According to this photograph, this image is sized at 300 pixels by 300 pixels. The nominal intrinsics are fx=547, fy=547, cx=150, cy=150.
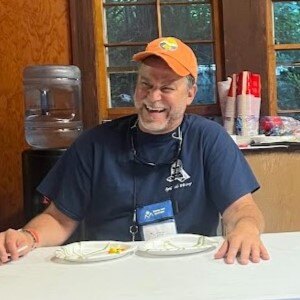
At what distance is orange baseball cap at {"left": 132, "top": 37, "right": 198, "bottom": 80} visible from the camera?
69.1 inches

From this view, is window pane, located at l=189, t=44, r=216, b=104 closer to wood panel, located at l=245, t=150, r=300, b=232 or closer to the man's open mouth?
wood panel, located at l=245, t=150, r=300, b=232

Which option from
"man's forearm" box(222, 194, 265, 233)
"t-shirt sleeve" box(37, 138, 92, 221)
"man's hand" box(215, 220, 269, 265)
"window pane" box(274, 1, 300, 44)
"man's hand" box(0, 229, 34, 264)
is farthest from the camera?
"window pane" box(274, 1, 300, 44)

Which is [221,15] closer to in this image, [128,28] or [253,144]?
[128,28]

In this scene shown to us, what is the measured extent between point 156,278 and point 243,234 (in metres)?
0.34

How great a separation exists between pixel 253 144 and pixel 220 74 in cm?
54

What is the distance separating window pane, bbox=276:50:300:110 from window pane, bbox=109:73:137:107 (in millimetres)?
806

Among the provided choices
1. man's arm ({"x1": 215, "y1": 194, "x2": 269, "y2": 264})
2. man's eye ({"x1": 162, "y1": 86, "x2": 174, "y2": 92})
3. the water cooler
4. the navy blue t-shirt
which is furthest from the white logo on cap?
the water cooler

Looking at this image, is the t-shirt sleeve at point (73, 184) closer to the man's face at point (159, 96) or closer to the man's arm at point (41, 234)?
the man's arm at point (41, 234)

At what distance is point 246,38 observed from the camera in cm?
290

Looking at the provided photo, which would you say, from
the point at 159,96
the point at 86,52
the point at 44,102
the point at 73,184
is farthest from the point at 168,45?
the point at 44,102

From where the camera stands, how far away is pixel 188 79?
6.01ft

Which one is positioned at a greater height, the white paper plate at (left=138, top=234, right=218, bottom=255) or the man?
the man

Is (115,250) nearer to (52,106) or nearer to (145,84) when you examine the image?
(145,84)

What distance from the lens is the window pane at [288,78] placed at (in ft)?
9.81
